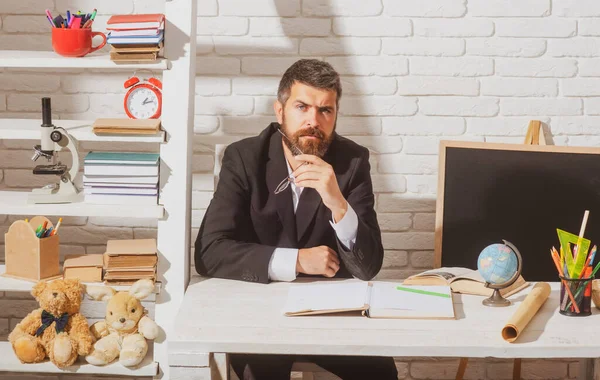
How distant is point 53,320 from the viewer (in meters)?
2.56

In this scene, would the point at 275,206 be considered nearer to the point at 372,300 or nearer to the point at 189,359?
the point at 372,300

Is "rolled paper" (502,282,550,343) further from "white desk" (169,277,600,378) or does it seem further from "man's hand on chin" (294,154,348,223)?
"man's hand on chin" (294,154,348,223)

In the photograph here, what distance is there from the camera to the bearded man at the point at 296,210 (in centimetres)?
244

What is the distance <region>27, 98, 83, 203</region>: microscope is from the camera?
2518 millimetres

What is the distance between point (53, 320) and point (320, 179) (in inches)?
36.9

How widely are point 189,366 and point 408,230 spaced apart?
1432mm

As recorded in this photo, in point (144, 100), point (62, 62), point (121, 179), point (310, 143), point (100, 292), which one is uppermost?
point (62, 62)

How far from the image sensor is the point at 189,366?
2008 mm

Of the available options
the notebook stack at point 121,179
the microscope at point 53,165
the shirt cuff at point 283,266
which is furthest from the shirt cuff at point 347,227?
the microscope at point 53,165

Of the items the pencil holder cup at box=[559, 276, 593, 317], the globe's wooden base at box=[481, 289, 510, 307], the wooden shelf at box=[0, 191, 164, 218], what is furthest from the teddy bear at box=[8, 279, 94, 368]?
the pencil holder cup at box=[559, 276, 593, 317]

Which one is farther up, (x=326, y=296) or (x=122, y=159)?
(x=122, y=159)

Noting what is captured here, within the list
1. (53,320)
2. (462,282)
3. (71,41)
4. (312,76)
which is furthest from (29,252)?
(462,282)

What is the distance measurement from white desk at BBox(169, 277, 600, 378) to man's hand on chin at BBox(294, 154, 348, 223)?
38 cm

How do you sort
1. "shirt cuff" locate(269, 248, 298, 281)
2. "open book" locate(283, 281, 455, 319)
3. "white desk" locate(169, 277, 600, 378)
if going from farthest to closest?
"shirt cuff" locate(269, 248, 298, 281)
"open book" locate(283, 281, 455, 319)
"white desk" locate(169, 277, 600, 378)
